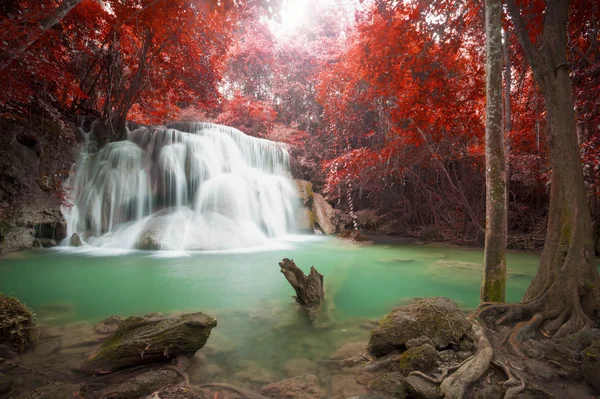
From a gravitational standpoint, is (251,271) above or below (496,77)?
below

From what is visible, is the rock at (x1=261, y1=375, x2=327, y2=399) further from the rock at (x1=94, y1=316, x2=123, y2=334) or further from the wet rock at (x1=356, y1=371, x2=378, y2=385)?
the rock at (x1=94, y1=316, x2=123, y2=334)

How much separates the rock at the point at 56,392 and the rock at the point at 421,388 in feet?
7.86

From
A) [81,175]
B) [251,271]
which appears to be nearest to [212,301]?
[251,271]

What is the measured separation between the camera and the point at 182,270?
693cm

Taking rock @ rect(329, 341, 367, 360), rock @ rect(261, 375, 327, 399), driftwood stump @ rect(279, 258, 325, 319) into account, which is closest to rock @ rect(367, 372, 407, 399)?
rock @ rect(261, 375, 327, 399)

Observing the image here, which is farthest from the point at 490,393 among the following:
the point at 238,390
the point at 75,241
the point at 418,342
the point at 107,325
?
the point at 75,241

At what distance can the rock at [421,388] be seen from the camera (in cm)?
214

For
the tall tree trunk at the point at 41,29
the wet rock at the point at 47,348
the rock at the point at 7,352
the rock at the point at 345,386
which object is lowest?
the wet rock at the point at 47,348

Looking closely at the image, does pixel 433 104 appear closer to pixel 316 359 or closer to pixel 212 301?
pixel 316 359

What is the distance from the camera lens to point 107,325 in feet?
12.2

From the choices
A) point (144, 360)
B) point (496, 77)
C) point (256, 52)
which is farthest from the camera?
point (256, 52)

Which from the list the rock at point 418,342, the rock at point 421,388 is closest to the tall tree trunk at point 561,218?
the rock at point 418,342

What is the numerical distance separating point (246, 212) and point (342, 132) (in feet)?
20.8

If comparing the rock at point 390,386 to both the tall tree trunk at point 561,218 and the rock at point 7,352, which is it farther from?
the rock at point 7,352
